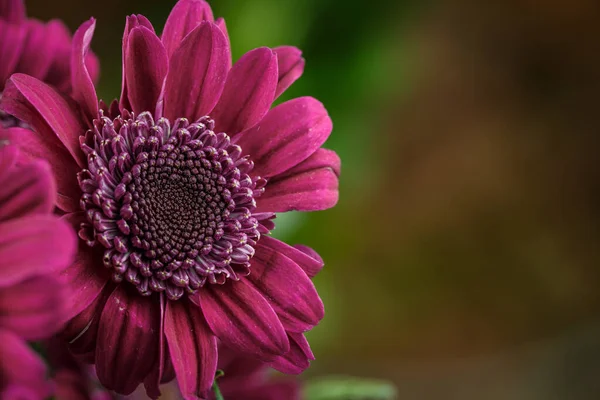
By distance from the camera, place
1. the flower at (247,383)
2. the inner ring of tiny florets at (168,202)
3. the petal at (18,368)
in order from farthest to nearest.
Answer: the flower at (247,383) → the inner ring of tiny florets at (168,202) → the petal at (18,368)

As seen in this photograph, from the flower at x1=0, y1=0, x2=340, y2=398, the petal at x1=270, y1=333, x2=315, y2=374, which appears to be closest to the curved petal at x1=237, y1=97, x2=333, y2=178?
the flower at x1=0, y1=0, x2=340, y2=398

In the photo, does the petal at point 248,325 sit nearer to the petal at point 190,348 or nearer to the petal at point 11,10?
the petal at point 190,348

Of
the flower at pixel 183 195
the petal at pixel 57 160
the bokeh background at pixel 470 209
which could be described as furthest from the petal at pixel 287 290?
the bokeh background at pixel 470 209

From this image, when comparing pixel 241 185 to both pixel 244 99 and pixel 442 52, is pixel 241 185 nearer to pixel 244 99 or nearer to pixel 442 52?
pixel 244 99

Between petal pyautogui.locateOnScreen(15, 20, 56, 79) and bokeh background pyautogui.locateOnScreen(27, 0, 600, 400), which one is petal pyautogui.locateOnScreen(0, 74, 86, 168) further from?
bokeh background pyautogui.locateOnScreen(27, 0, 600, 400)

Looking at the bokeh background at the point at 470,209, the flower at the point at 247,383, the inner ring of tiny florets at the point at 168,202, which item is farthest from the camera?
the bokeh background at the point at 470,209

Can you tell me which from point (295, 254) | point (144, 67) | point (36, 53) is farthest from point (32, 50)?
point (295, 254)

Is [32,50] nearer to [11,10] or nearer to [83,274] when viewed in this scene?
[11,10]
